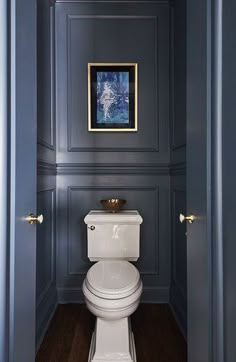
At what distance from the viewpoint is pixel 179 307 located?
6.64 feet

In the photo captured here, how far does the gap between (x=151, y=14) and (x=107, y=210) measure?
1.55m

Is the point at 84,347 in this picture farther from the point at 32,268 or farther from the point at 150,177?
the point at 150,177

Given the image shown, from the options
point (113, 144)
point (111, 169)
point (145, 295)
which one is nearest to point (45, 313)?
point (145, 295)

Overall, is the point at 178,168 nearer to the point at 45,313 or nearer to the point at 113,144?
the point at 113,144

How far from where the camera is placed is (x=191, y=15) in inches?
47.1

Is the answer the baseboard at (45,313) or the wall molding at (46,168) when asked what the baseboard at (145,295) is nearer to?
the baseboard at (45,313)

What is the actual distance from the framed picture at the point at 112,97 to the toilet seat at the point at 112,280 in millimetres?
1067

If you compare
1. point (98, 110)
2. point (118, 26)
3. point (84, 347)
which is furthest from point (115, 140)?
point (84, 347)

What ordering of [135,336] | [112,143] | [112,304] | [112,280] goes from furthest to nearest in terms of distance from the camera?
[112,143], [135,336], [112,280], [112,304]

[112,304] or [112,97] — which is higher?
[112,97]

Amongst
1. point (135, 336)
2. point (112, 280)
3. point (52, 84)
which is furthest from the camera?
point (52, 84)

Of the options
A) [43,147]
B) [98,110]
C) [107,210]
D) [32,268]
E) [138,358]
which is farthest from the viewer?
[98,110]

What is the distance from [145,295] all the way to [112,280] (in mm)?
850

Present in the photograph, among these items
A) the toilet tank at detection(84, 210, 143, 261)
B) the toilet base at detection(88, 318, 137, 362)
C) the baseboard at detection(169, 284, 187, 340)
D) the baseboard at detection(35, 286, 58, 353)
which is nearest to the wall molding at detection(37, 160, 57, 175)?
the toilet tank at detection(84, 210, 143, 261)
